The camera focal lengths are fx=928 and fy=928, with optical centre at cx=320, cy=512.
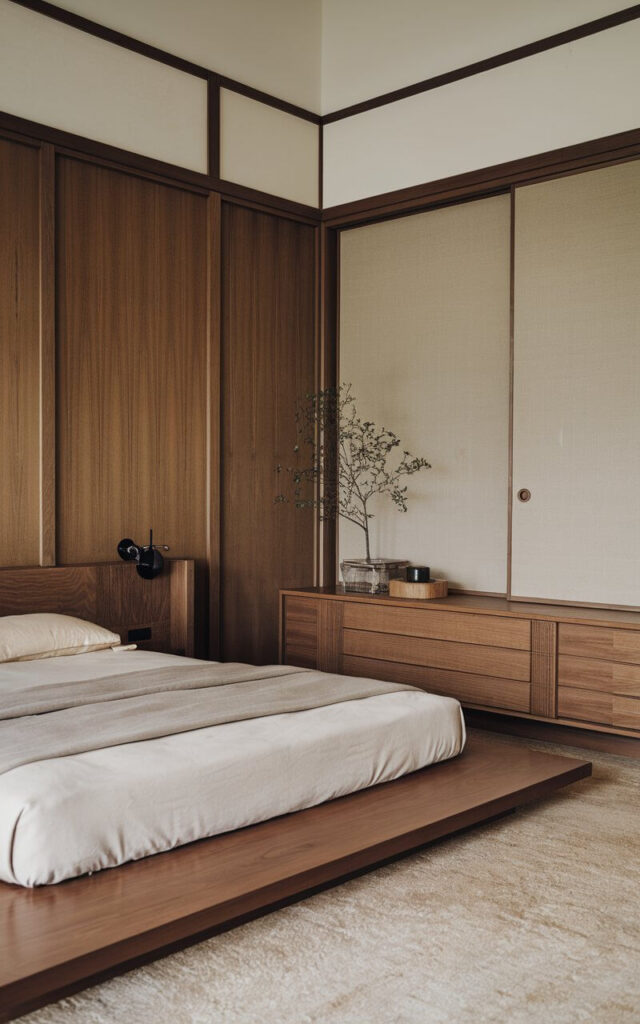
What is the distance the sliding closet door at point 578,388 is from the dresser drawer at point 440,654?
384 mm

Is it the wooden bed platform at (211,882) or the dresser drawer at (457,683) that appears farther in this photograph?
the dresser drawer at (457,683)

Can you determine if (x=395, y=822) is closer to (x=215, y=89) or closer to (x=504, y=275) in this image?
(x=504, y=275)

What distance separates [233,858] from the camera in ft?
6.36

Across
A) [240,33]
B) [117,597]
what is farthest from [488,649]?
[240,33]

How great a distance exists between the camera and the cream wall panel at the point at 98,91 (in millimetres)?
3469

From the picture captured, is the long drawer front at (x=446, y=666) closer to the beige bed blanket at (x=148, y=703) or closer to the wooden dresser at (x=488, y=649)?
the wooden dresser at (x=488, y=649)

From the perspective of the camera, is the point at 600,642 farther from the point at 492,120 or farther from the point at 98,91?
the point at 98,91

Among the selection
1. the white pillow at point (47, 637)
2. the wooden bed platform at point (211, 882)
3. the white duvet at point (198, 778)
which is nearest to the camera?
the wooden bed platform at point (211, 882)

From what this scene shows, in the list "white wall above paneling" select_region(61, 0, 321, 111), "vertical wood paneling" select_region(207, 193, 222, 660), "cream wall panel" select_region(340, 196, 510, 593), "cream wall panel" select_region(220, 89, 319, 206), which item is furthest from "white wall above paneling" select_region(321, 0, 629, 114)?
"vertical wood paneling" select_region(207, 193, 222, 660)

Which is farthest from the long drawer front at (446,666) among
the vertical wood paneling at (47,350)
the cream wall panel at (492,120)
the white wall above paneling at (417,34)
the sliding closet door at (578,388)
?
the white wall above paneling at (417,34)

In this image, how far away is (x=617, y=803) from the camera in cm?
282

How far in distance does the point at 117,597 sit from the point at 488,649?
1.47 m

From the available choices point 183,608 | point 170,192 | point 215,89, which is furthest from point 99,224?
point 183,608

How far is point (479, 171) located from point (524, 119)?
271mm
